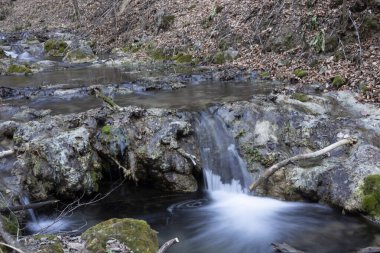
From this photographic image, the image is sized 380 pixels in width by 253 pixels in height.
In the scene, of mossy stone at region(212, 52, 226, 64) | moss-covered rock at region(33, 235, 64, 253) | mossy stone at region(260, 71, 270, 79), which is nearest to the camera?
moss-covered rock at region(33, 235, 64, 253)

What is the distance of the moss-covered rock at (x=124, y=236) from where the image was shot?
4773 millimetres

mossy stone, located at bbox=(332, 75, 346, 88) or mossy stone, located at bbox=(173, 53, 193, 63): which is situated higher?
mossy stone, located at bbox=(173, 53, 193, 63)

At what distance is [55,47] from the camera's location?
2138 centimetres

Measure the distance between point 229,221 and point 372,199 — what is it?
224cm

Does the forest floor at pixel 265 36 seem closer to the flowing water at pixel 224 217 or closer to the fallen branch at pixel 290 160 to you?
the fallen branch at pixel 290 160

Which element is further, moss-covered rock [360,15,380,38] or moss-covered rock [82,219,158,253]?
moss-covered rock [360,15,380,38]

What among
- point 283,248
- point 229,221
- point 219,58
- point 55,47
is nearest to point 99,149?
point 229,221

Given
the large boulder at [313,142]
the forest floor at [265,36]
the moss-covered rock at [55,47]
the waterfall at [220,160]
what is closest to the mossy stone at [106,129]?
the waterfall at [220,160]

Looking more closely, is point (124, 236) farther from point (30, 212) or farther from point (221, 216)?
point (30, 212)

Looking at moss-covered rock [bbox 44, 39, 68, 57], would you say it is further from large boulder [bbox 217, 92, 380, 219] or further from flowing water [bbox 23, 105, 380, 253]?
flowing water [bbox 23, 105, 380, 253]

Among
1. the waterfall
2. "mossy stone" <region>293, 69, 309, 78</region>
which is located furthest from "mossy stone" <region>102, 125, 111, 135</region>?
"mossy stone" <region>293, 69, 309, 78</region>

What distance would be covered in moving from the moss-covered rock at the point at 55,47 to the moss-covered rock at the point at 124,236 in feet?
56.5

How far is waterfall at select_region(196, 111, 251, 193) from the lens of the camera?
7723 mm

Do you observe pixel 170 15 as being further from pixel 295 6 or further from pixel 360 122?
pixel 360 122
